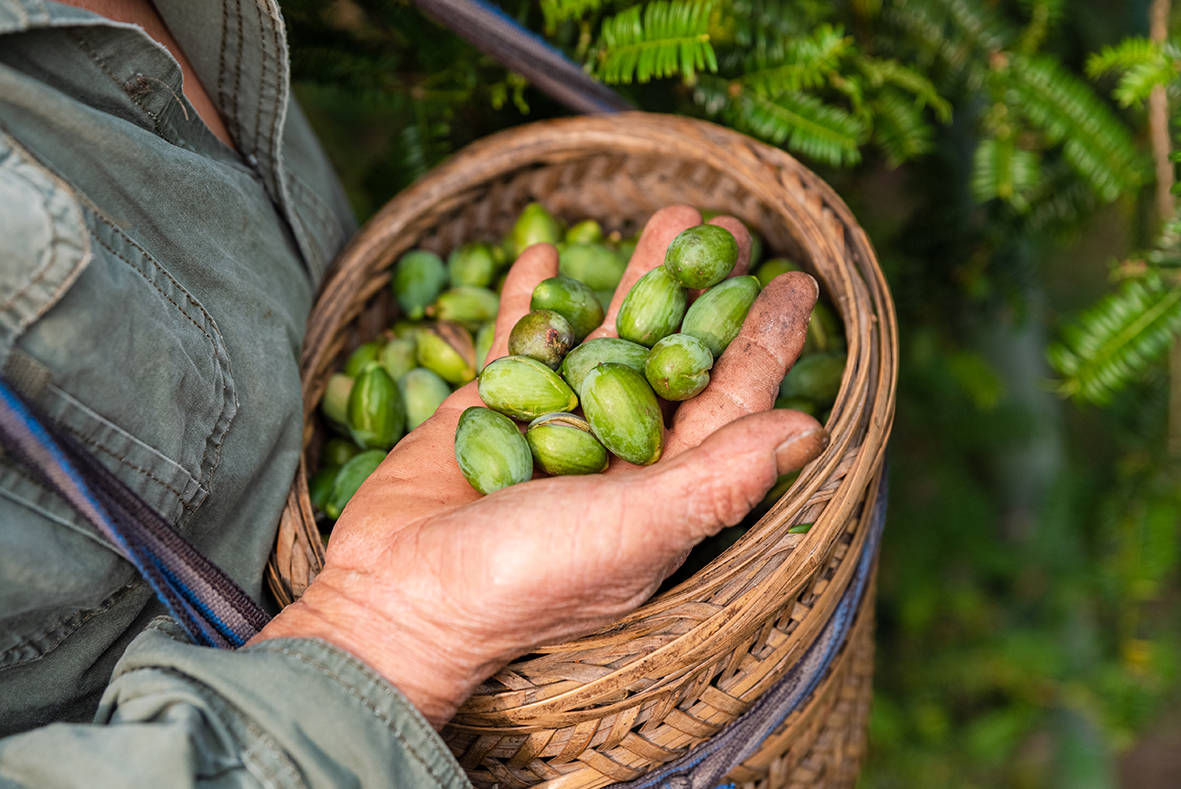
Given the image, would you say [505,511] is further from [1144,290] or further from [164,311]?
[1144,290]

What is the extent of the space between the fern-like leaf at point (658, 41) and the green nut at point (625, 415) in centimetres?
Answer: 76

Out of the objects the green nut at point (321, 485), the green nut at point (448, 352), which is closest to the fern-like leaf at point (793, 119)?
the green nut at point (448, 352)

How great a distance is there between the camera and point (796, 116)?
1.83m

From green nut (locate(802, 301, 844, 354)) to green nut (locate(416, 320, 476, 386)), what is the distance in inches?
30.0

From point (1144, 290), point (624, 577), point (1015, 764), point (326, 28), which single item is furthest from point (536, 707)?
point (1015, 764)

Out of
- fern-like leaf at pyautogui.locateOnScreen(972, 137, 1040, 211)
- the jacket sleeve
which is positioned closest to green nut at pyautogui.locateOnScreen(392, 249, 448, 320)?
the jacket sleeve

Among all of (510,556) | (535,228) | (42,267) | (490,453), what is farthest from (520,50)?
(510,556)

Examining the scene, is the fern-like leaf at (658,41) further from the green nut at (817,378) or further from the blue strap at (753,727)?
the blue strap at (753,727)

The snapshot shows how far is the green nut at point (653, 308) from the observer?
153cm

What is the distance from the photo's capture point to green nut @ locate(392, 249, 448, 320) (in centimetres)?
196

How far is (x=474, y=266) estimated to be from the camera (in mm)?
1998

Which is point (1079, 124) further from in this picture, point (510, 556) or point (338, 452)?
point (338, 452)

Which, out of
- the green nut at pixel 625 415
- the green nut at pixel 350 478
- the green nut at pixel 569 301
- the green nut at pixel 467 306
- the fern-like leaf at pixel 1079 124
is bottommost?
the green nut at pixel 350 478

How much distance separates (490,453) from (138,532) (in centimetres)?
52
